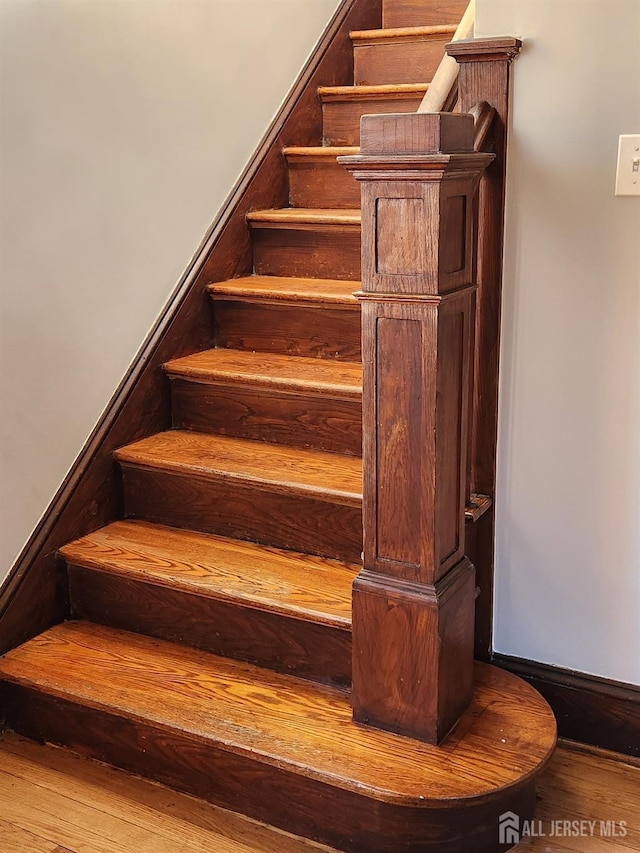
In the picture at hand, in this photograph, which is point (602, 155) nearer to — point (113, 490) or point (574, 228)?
point (574, 228)

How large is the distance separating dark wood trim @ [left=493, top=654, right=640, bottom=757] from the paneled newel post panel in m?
0.24

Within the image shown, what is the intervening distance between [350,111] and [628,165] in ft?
4.67

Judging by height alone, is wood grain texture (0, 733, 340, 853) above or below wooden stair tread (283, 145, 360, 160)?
below

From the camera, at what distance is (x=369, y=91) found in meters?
2.83

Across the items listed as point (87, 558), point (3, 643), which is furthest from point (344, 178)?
point (3, 643)

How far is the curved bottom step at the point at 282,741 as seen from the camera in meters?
1.61

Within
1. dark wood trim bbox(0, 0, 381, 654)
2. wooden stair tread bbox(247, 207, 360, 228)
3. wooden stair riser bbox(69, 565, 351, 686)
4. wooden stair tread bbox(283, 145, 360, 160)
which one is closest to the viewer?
wooden stair riser bbox(69, 565, 351, 686)

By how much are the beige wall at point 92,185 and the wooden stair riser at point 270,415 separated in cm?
21

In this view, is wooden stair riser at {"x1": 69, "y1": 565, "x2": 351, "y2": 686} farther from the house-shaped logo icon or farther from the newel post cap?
the newel post cap

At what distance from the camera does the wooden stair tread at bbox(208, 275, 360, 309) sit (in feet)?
7.79

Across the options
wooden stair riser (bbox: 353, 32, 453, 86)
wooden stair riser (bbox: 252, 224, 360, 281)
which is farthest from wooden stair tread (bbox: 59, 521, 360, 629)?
wooden stair riser (bbox: 353, 32, 453, 86)

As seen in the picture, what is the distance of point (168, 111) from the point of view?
2.43 metres

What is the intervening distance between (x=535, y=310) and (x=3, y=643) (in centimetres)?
138

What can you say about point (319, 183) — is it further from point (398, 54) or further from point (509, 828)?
point (509, 828)
